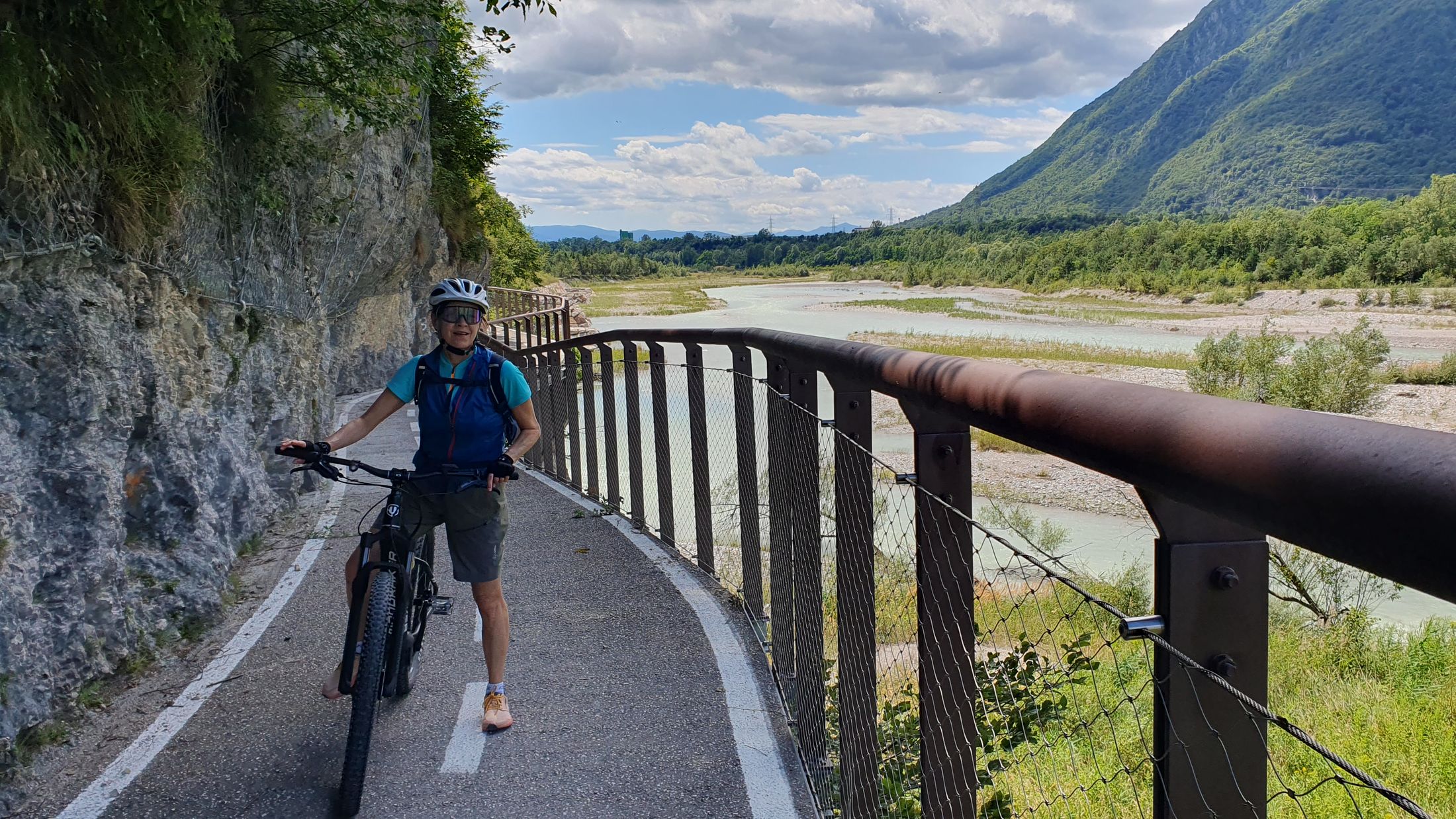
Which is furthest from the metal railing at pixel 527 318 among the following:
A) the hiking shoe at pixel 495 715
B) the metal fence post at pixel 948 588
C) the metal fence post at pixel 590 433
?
the metal fence post at pixel 948 588

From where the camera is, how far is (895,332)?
51906 mm

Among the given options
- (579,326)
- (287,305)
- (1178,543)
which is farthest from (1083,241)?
(1178,543)

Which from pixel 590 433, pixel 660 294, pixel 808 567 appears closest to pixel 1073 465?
pixel 590 433

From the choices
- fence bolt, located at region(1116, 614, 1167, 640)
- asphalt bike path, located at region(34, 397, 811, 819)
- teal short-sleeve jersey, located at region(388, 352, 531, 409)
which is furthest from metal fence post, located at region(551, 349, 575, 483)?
fence bolt, located at region(1116, 614, 1167, 640)

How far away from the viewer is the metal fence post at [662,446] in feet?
24.2

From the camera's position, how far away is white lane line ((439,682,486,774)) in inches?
162

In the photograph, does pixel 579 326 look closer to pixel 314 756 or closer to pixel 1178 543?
pixel 314 756

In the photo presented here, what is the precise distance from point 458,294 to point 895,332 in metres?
48.7

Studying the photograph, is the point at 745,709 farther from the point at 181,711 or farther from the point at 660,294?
the point at 660,294

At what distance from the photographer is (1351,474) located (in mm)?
870

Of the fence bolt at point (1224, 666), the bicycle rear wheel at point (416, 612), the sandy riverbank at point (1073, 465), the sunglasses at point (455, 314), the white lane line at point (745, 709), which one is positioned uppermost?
the sunglasses at point (455, 314)

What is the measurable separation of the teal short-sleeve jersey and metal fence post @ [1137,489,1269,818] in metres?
3.51

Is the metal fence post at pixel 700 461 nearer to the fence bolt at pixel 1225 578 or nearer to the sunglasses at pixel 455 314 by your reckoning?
the sunglasses at pixel 455 314

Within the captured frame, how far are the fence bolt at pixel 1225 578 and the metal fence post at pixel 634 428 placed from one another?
256 inches
